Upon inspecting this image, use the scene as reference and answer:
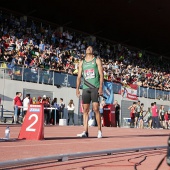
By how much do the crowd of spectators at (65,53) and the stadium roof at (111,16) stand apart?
93 cm

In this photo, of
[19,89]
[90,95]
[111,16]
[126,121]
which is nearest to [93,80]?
[90,95]

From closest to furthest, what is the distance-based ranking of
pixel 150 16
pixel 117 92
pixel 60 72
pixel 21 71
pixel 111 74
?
pixel 21 71, pixel 60 72, pixel 117 92, pixel 111 74, pixel 150 16

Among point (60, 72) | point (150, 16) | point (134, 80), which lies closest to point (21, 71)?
point (60, 72)

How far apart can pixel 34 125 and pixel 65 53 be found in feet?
68.4

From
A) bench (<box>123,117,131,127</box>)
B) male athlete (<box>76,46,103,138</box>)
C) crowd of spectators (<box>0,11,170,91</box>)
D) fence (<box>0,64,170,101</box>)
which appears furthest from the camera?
bench (<box>123,117,131,127</box>)

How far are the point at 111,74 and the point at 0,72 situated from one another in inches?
424

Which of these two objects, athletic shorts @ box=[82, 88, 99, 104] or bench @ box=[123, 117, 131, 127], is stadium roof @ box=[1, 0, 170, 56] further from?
athletic shorts @ box=[82, 88, 99, 104]

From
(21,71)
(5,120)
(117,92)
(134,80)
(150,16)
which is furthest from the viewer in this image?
(150,16)

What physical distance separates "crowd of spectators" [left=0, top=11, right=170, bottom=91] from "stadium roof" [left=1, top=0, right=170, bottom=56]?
3.07 feet

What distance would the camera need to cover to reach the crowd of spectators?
23203mm

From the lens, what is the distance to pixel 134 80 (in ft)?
101

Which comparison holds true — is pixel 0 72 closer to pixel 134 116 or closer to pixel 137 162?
pixel 134 116

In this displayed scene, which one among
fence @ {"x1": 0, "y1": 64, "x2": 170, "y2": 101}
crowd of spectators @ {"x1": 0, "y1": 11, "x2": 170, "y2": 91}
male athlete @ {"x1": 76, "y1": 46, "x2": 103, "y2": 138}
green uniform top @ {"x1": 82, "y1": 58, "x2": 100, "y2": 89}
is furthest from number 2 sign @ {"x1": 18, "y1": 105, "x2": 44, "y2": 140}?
crowd of spectators @ {"x1": 0, "y1": 11, "x2": 170, "y2": 91}

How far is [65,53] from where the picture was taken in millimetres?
27797
